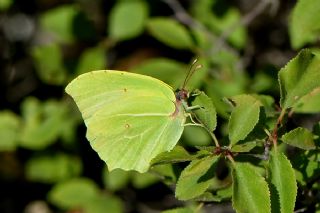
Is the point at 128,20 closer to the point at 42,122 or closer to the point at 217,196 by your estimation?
the point at 42,122

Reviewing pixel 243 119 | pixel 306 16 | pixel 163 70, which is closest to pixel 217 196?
pixel 243 119

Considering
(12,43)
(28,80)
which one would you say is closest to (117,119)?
(28,80)

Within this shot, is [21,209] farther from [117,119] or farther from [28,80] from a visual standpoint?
[117,119]

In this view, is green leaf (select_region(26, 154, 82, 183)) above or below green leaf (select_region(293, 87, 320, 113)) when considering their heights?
below

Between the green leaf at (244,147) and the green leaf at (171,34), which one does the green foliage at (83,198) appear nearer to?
the green leaf at (171,34)

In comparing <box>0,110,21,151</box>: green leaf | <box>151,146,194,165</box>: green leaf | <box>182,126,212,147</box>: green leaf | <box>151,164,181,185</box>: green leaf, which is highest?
<box>151,146,194,165</box>: green leaf

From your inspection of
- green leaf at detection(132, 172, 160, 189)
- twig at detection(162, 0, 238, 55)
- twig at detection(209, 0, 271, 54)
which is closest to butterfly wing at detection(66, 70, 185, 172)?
twig at detection(209, 0, 271, 54)

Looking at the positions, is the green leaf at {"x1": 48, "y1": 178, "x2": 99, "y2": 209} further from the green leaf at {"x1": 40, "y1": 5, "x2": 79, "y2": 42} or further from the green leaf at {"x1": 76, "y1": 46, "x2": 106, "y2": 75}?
the green leaf at {"x1": 40, "y1": 5, "x2": 79, "y2": 42}
